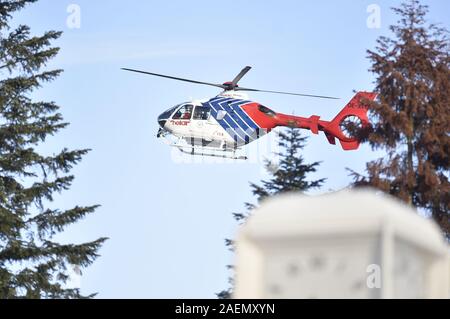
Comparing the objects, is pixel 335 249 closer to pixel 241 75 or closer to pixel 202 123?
pixel 202 123

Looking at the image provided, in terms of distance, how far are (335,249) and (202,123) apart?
38.3 meters

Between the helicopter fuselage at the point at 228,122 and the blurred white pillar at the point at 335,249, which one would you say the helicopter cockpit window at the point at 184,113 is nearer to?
the helicopter fuselage at the point at 228,122

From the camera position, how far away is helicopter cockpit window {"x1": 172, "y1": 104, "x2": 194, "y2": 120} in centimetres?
4031

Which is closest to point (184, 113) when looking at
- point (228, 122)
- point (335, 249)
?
point (228, 122)

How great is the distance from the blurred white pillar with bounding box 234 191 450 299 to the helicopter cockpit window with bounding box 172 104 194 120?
38.2 m

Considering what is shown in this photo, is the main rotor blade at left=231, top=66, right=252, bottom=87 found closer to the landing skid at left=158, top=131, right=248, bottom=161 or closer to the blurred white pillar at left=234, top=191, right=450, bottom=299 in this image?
the landing skid at left=158, top=131, right=248, bottom=161

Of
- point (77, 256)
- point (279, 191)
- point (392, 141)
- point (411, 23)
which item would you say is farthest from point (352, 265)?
point (279, 191)

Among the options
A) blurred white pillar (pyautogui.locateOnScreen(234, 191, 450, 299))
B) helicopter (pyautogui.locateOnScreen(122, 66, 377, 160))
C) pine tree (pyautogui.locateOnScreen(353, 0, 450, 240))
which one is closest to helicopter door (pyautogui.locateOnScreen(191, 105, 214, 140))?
helicopter (pyautogui.locateOnScreen(122, 66, 377, 160))

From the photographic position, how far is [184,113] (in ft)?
133

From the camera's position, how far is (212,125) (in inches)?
1591

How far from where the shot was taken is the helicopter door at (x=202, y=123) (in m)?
40.2

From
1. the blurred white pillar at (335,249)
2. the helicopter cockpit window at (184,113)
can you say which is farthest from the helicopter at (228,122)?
the blurred white pillar at (335,249)

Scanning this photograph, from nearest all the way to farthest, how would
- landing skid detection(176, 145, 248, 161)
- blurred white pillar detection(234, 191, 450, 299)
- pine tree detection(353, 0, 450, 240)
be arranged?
1. blurred white pillar detection(234, 191, 450, 299)
2. pine tree detection(353, 0, 450, 240)
3. landing skid detection(176, 145, 248, 161)
